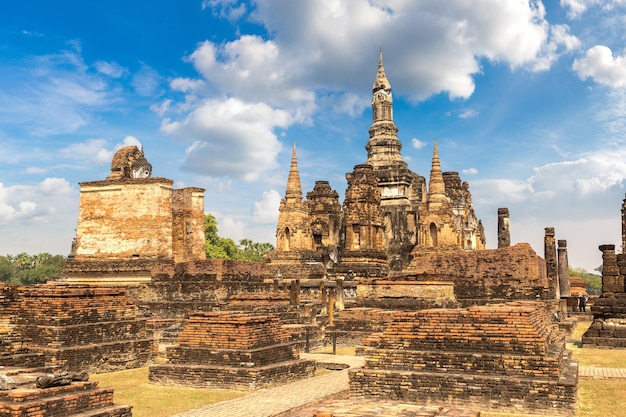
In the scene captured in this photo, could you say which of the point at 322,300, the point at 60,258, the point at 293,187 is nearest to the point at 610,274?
the point at 322,300

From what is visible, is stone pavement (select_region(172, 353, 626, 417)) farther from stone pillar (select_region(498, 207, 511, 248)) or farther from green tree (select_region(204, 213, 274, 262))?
green tree (select_region(204, 213, 274, 262))

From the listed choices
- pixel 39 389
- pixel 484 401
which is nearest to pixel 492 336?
pixel 484 401

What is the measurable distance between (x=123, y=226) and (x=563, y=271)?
22995 mm

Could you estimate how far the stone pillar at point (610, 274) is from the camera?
1691 cm

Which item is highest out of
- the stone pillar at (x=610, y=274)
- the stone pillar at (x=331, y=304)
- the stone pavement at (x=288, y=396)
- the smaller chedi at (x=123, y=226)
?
the smaller chedi at (x=123, y=226)

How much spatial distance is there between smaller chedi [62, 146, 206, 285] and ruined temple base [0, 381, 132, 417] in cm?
1612

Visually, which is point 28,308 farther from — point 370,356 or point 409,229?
point 409,229

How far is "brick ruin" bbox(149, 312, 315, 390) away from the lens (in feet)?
32.8

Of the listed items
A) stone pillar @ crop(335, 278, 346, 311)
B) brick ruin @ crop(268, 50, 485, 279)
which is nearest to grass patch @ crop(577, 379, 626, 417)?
stone pillar @ crop(335, 278, 346, 311)

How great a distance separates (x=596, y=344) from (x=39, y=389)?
44.8 ft

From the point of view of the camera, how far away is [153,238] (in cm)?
2369

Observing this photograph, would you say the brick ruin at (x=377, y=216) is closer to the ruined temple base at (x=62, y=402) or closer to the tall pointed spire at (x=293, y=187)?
the tall pointed spire at (x=293, y=187)

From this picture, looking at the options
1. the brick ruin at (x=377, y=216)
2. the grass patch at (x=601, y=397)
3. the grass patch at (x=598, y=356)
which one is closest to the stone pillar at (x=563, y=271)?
the brick ruin at (x=377, y=216)

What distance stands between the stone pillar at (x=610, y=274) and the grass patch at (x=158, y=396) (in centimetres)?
1180
